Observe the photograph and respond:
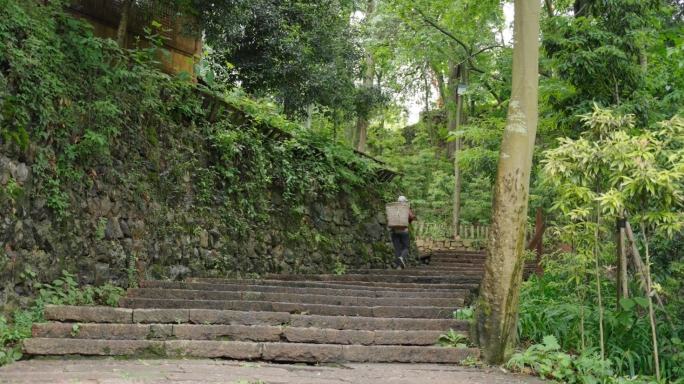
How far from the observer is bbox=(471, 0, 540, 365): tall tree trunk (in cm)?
620

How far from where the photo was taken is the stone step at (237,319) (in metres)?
6.37

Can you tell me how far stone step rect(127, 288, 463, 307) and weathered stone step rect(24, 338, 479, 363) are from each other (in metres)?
1.72

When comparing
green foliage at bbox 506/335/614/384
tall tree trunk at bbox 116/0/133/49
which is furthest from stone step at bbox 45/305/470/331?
tall tree trunk at bbox 116/0/133/49

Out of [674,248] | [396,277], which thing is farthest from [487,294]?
[396,277]

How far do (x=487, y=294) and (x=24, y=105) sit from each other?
5.41 metres

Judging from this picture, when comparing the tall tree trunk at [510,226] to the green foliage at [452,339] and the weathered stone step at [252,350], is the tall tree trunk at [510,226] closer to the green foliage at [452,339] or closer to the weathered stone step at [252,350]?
the green foliage at [452,339]

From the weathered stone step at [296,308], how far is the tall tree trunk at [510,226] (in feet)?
3.55

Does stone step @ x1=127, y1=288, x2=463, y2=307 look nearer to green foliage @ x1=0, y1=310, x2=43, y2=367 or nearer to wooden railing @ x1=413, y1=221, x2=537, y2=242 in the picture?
green foliage @ x1=0, y1=310, x2=43, y2=367

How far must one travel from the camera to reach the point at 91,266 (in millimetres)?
7707

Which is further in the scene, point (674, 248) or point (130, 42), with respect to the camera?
point (130, 42)

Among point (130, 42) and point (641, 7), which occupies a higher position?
point (641, 7)

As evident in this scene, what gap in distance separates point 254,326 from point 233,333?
0.23 m

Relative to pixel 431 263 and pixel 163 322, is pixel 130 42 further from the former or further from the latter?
pixel 431 263

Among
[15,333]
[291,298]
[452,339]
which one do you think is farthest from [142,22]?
[452,339]
